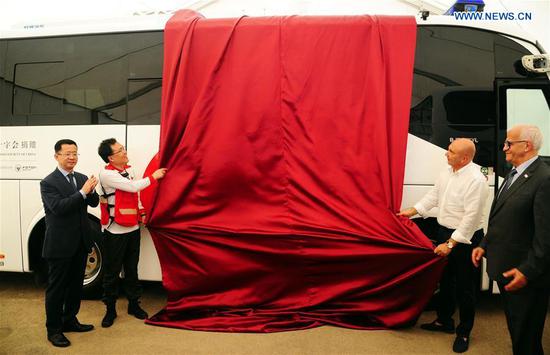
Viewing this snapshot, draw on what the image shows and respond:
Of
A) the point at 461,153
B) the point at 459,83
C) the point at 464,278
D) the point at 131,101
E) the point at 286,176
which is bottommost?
the point at 464,278

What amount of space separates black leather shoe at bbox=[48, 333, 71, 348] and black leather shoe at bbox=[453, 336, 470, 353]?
137 inches

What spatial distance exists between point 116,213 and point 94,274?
52.0 inches

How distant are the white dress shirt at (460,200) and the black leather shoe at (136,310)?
3030mm

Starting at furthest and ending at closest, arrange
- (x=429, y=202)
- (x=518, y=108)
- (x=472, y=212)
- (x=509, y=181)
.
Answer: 1. (x=518, y=108)
2. (x=429, y=202)
3. (x=472, y=212)
4. (x=509, y=181)

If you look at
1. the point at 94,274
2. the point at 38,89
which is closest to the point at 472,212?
the point at 94,274

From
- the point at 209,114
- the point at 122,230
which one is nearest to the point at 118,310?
the point at 122,230

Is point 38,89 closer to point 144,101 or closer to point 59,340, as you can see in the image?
point 144,101

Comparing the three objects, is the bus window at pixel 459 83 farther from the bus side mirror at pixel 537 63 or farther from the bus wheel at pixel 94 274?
the bus wheel at pixel 94 274

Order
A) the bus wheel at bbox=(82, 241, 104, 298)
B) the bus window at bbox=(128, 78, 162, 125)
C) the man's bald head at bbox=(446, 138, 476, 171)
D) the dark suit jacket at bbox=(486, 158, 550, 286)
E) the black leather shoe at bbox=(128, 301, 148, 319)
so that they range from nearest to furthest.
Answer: the dark suit jacket at bbox=(486, 158, 550, 286)
the man's bald head at bbox=(446, 138, 476, 171)
the black leather shoe at bbox=(128, 301, 148, 319)
the bus window at bbox=(128, 78, 162, 125)
the bus wheel at bbox=(82, 241, 104, 298)

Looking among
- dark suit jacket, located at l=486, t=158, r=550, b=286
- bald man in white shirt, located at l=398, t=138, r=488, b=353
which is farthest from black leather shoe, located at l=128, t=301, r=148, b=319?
dark suit jacket, located at l=486, t=158, r=550, b=286

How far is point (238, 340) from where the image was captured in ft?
12.8

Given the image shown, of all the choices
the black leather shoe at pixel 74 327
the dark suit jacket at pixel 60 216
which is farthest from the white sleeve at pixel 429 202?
the black leather shoe at pixel 74 327

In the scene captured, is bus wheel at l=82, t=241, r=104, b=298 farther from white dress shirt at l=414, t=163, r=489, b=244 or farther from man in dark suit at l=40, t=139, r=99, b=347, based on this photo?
white dress shirt at l=414, t=163, r=489, b=244

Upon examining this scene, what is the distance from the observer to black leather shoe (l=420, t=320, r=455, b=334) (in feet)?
13.5
